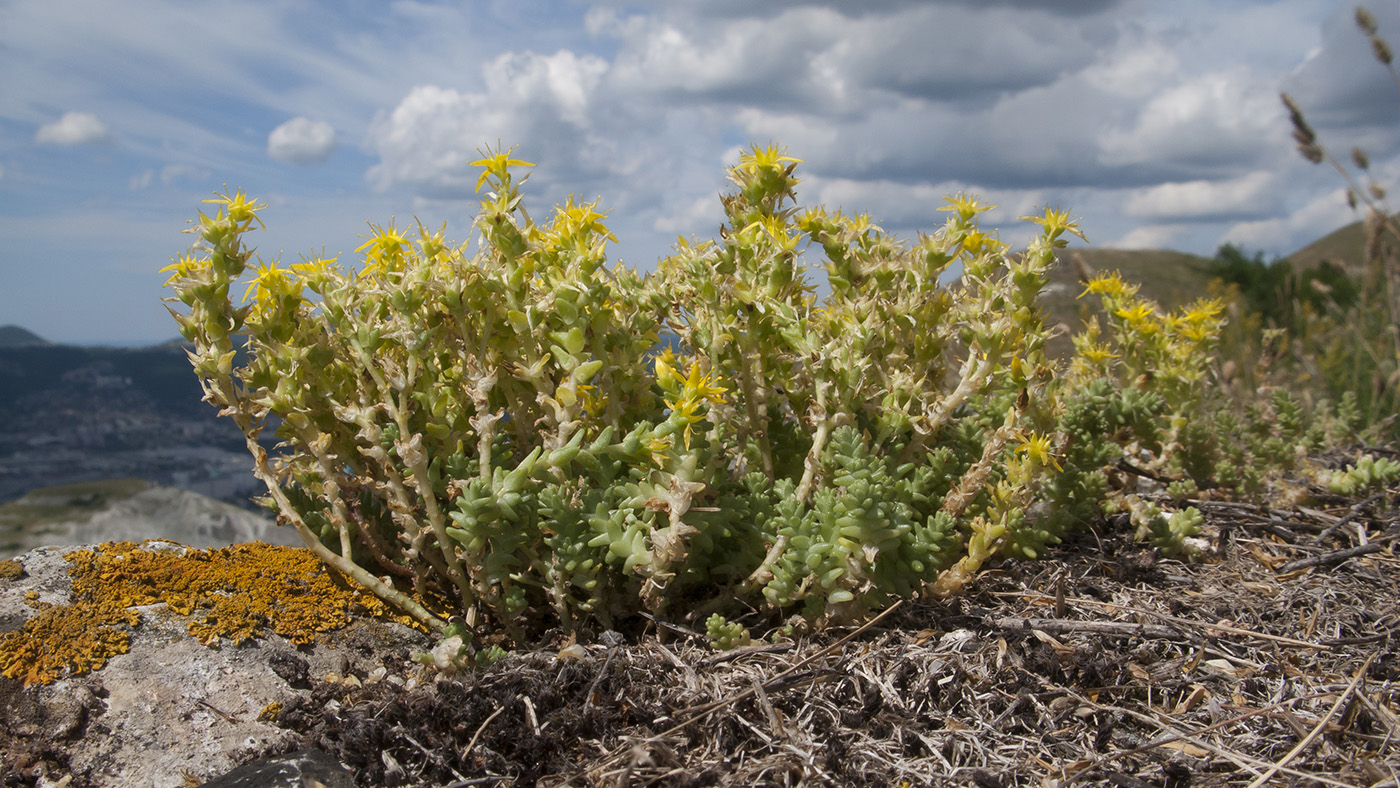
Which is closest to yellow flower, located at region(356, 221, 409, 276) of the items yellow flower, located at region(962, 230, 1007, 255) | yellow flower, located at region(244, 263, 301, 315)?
yellow flower, located at region(244, 263, 301, 315)

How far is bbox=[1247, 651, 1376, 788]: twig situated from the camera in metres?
2.21

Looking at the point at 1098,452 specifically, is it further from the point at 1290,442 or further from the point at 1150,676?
the point at 1290,442

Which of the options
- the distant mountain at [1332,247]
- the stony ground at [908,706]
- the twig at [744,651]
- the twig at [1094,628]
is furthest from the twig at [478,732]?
the distant mountain at [1332,247]

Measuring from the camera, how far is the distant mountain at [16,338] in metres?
113

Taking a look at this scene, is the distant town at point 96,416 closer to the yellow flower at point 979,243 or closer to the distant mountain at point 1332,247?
the distant mountain at point 1332,247

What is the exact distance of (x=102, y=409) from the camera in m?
109

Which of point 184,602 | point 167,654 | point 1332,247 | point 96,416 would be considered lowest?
point 96,416

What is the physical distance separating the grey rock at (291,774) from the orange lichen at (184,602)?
649mm

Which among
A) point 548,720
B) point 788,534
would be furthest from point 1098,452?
point 548,720

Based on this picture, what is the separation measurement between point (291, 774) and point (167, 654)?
828 mm

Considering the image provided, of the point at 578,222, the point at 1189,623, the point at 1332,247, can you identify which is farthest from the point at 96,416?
the point at 1189,623

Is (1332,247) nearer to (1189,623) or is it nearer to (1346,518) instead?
(1346,518)

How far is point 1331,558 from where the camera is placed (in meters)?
3.61

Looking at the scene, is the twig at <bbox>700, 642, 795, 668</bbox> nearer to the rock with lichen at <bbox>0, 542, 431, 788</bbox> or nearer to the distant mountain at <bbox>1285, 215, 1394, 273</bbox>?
the rock with lichen at <bbox>0, 542, 431, 788</bbox>
